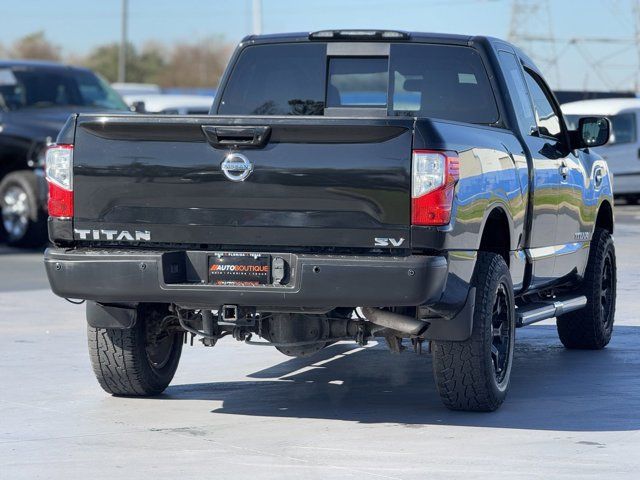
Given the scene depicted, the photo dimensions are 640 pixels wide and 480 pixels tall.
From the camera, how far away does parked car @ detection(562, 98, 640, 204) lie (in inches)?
1083

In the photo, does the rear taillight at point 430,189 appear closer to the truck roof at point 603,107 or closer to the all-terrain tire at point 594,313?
the all-terrain tire at point 594,313

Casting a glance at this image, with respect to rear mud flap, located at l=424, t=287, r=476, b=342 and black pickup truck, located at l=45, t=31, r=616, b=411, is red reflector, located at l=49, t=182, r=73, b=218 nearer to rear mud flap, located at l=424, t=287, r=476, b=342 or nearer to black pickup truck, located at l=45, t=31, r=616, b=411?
black pickup truck, located at l=45, t=31, r=616, b=411

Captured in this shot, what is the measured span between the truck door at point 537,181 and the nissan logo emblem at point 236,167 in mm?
2107

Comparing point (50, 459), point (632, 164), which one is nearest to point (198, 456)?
point (50, 459)

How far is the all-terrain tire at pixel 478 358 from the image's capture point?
707 centimetres

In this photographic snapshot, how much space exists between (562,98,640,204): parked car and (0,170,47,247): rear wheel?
12.3 metres

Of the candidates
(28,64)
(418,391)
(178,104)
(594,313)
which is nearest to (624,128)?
(178,104)

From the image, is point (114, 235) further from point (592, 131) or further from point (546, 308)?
point (592, 131)

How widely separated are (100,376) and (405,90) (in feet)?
7.81

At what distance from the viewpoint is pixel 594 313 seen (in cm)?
969

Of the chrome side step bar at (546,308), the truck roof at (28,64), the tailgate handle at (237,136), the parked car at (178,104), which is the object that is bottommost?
the parked car at (178,104)

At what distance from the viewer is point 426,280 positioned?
21.4ft

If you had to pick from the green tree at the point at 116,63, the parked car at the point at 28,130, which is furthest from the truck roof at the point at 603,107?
the green tree at the point at 116,63

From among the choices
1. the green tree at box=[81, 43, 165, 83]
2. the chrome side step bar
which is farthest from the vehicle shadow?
the green tree at box=[81, 43, 165, 83]
